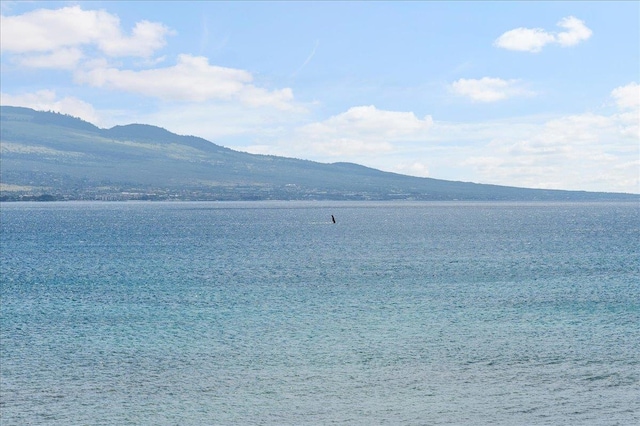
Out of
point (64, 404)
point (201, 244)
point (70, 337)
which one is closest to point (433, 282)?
point (70, 337)

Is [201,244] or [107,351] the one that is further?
[201,244]

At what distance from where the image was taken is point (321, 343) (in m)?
50.9

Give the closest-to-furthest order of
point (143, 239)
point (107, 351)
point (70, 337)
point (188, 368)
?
point (188, 368) < point (107, 351) < point (70, 337) < point (143, 239)

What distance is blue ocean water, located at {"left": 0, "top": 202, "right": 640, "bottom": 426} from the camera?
3731 centimetres

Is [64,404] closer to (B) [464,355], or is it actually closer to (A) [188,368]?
(A) [188,368]

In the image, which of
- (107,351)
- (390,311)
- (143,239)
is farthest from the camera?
(143,239)

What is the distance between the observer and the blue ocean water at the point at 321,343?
122ft

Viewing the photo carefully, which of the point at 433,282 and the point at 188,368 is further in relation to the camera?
the point at 433,282

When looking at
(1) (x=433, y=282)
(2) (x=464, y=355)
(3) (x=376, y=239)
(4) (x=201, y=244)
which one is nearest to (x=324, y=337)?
(2) (x=464, y=355)

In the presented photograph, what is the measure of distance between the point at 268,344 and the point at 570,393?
20.5 m

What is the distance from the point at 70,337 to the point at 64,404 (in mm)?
15692

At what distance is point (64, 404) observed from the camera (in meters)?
37.9

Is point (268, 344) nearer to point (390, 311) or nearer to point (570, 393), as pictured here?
point (390, 311)

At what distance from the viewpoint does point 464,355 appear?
47.2m
